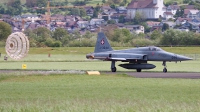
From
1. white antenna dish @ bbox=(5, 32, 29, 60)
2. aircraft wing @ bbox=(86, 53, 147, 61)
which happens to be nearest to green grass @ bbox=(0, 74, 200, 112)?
aircraft wing @ bbox=(86, 53, 147, 61)

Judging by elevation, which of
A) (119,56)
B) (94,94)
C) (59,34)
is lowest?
(59,34)

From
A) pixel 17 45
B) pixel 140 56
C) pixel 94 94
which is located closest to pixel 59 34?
pixel 17 45

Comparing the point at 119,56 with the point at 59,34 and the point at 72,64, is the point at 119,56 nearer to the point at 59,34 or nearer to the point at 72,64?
the point at 72,64

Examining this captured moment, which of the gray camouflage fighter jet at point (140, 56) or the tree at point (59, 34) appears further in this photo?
the tree at point (59, 34)

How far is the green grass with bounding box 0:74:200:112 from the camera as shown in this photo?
66.3ft

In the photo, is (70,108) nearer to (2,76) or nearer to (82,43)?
(2,76)

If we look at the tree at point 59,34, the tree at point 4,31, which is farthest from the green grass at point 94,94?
the tree at point 59,34

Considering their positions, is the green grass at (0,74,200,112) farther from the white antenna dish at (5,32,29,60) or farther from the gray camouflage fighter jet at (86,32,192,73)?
the white antenna dish at (5,32,29,60)

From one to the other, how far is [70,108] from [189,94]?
23.5 feet

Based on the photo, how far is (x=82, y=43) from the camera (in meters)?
105

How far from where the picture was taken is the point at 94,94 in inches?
985

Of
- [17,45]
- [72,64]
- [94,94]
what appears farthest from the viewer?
[17,45]

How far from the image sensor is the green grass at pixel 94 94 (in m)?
20.2

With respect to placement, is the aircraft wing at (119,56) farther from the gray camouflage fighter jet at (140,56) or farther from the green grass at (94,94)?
the green grass at (94,94)
